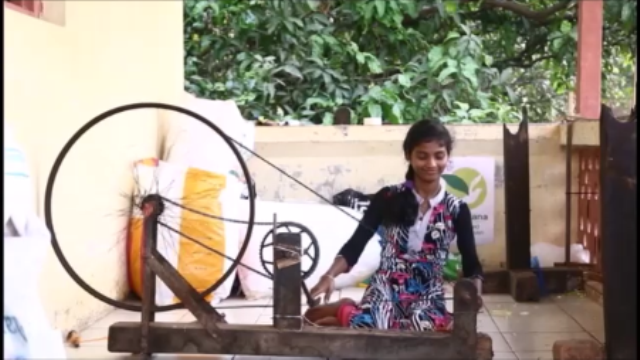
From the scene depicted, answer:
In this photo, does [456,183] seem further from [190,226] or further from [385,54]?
[385,54]

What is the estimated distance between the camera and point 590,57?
4.96m

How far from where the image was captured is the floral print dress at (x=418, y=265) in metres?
2.74

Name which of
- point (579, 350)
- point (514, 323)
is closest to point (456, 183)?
point (514, 323)

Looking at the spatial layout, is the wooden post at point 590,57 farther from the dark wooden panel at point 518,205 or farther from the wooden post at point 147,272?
the wooden post at point 147,272

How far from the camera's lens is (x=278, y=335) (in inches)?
104

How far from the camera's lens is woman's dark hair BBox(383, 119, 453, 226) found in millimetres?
2648

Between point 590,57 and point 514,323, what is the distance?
213 centimetres

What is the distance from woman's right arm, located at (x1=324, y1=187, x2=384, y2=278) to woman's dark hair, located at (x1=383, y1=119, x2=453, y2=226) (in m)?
0.03

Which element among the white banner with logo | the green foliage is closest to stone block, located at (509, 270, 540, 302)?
the white banner with logo

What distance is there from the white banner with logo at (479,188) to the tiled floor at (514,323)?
0.68m

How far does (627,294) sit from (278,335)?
3.57 ft

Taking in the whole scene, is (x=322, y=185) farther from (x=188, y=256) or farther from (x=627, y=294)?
(x=627, y=294)

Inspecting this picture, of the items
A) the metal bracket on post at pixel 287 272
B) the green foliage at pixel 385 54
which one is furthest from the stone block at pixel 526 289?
the green foliage at pixel 385 54

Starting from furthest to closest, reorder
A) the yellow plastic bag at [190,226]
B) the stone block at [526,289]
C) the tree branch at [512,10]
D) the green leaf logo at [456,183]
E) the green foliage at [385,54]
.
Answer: the tree branch at [512,10], the green foliage at [385,54], the green leaf logo at [456,183], the stone block at [526,289], the yellow plastic bag at [190,226]
